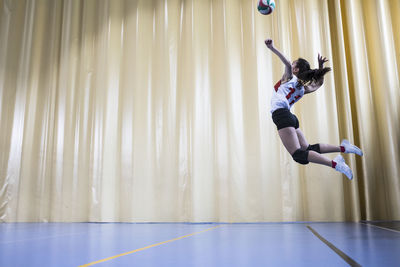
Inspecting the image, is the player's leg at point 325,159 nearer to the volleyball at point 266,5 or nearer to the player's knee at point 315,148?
the player's knee at point 315,148

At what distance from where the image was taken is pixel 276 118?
2.39 meters

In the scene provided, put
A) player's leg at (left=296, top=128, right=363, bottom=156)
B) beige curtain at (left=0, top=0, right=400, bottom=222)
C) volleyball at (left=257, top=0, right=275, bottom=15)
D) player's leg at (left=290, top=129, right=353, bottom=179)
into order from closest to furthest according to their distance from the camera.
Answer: player's leg at (left=290, top=129, right=353, bottom=179)
player's leg at (left=296, top=128, right=363, bottom=156)
volleyball at (left=257, top=0, right=275, bottom=15)
beige curtain at (left=0, top=0, right=400, bottom=222)

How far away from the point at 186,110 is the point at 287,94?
1667 millimetres

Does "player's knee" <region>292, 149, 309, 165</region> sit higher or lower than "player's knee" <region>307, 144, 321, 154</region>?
lower

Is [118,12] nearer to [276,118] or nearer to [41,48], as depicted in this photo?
[41,48]

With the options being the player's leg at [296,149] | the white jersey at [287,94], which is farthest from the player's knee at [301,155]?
the white jersey at [287,94]

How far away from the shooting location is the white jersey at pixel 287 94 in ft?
7.92

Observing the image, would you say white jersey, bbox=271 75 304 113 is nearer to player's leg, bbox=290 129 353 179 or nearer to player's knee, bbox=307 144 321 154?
player's leg, bbox=290 129 353 179

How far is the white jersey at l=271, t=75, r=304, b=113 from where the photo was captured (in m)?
2.41

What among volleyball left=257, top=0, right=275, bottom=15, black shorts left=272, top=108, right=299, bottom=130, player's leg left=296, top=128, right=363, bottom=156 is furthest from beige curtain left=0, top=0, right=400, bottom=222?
volleyball left=257, top=0, right=275, bottom=15

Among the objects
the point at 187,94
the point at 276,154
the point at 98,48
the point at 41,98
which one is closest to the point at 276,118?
the point at 276,154

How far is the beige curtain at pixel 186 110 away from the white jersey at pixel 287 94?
1173 millimetres

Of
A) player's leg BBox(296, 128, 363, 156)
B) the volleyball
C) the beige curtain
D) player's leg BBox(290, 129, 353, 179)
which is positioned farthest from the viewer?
the beige curtain

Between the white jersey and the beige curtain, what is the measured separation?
46.2 inches
